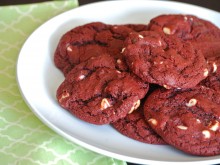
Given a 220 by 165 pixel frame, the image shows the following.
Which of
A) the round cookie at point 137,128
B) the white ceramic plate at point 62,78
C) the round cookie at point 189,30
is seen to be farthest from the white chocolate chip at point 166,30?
the round cookie at point 137,128

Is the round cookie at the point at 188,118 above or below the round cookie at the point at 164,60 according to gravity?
below

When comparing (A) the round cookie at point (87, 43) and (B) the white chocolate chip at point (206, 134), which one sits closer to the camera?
(B) the white chocolate chip at point (206, 134)

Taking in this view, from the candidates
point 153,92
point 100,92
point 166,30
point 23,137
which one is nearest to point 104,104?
point 100,92

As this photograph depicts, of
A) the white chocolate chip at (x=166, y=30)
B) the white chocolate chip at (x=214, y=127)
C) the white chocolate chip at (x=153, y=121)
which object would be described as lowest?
the white chocolate chip at (x=153, y=121)

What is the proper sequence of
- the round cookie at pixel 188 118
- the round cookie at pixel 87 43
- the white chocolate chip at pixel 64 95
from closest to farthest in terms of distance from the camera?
1. the round cookie at pixel 188 118
2. the white chocolate chip at pixel 64 95
3. the round cookie at pixel 87 43

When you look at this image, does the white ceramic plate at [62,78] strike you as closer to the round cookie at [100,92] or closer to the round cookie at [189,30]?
the round cookie at [100,92]

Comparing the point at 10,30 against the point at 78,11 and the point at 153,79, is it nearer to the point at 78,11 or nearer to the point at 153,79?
the point at 78,11

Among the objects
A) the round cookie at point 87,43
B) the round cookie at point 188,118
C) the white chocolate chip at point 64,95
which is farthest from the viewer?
the round cookie at point 87,43

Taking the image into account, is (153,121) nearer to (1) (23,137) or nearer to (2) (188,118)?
(2) (188,118)
